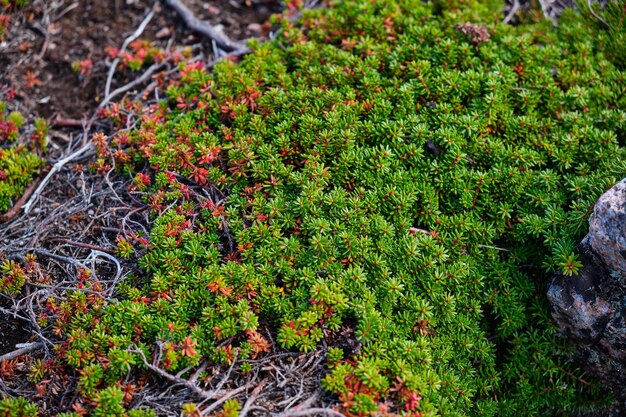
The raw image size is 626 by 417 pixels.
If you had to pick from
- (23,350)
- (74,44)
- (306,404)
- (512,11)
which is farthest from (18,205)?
(512,11)

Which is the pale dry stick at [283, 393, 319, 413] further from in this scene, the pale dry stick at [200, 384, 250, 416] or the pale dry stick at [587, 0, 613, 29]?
the pale dry stick at [587, 0, 613, 29]

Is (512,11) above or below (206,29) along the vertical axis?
above

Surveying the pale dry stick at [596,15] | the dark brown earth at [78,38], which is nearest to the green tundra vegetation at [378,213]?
the pale dry stick at [596,15]

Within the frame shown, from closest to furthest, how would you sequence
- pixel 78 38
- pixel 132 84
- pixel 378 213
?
pixel 378 213, pixel 132 84, pixel 78 38

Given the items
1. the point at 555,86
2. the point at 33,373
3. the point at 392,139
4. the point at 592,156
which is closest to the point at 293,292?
the point at 392,139

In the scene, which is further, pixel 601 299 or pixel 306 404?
pixel 601 299

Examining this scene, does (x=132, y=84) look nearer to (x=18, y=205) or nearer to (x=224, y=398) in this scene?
(x=18, y=205)
